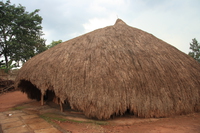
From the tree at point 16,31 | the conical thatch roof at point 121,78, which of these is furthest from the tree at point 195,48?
the tree at point 16,31

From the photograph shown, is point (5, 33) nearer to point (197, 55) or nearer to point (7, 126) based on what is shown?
point (7, 126)

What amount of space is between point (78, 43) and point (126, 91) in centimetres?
299

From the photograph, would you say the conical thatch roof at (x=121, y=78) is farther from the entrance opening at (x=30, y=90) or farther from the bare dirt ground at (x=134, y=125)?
the entrance opening at (x=30, y=90)

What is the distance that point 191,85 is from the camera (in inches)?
188

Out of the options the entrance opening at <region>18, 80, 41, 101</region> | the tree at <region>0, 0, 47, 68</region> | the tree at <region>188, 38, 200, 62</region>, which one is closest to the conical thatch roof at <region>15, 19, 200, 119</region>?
the entrance opening at <region>18, 80, 41, 101</region>

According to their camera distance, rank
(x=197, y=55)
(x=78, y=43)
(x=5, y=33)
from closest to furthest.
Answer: (x=78, y=43)
(x=5, y=33)
(x=197, y=55)

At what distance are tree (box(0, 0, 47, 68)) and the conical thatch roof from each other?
421 inches

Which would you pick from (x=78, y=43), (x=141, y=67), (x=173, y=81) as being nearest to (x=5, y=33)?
(x=78, y=43)

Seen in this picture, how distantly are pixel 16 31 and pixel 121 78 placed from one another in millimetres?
14184

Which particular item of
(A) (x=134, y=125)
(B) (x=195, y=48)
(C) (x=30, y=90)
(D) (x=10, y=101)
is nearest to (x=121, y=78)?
(A) (x=134, y=125)

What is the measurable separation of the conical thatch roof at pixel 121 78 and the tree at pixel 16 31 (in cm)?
1069

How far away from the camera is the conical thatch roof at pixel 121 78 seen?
4195 millimetres

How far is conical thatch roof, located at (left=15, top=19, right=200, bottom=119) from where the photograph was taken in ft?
13.8

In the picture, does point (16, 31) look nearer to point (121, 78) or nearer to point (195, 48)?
point (121, 78)
